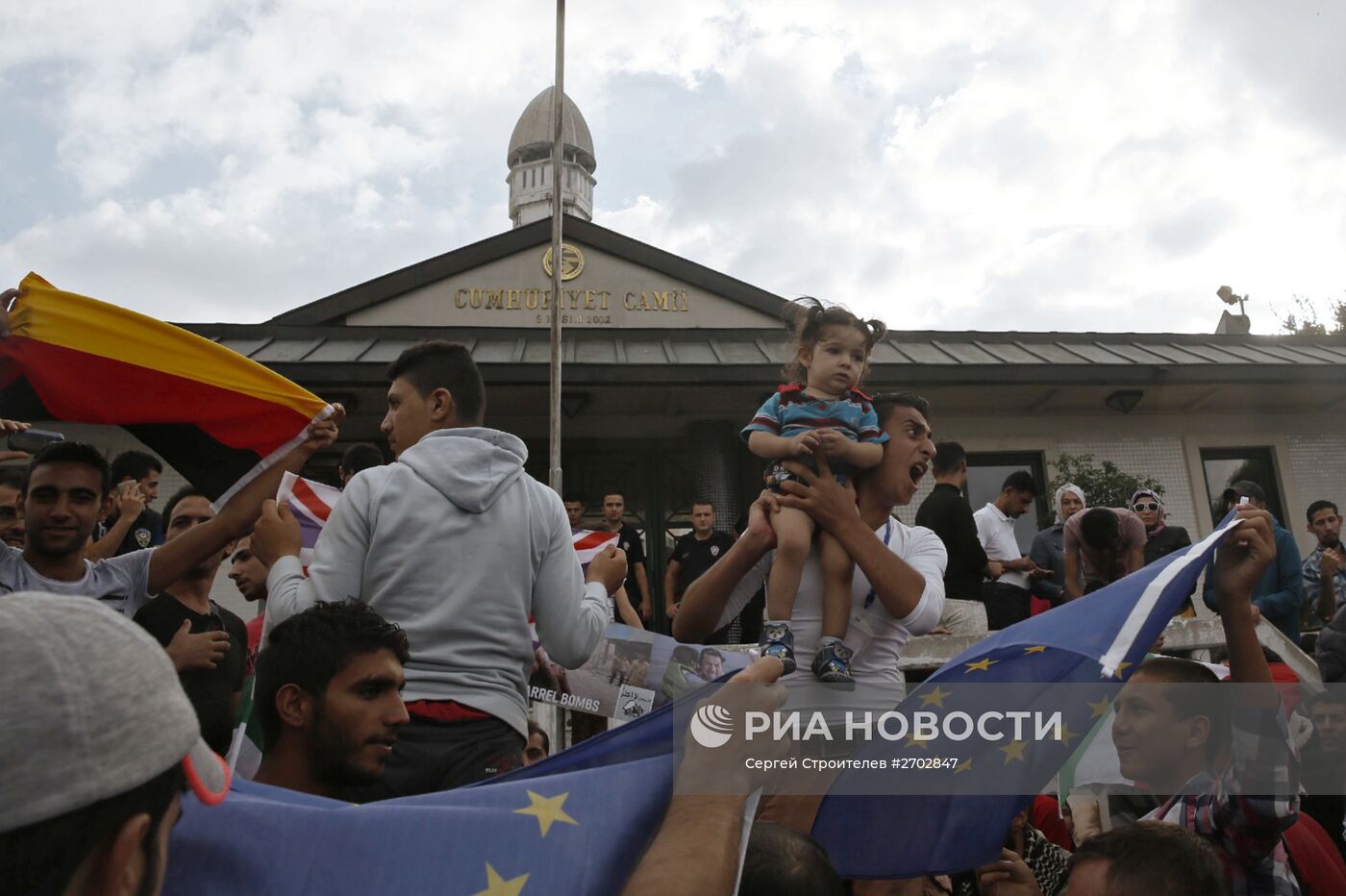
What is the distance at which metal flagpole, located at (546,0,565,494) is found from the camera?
8289 mm

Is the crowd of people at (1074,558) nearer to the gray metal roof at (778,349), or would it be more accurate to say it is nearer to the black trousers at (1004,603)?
the black trousers at (1004,603)

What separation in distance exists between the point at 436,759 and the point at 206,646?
4.75 feet

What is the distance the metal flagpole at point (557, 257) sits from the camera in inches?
326

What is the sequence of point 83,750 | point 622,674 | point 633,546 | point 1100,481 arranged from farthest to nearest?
point 1100,481
point 633,546
point 622,674
point 83,750

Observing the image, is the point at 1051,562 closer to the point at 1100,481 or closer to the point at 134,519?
the point at 1100,481

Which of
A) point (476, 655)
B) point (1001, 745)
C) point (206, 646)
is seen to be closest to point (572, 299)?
point (206, 646)

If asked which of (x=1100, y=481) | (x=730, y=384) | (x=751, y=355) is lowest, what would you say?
(x=1100, y=481)

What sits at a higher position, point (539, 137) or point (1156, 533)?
point (539, 137)

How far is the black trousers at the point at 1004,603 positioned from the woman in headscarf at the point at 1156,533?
1024 millimetres

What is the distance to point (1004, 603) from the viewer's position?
6.99 meters

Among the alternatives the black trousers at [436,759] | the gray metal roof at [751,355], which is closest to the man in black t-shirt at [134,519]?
the black trousers at [436,759]

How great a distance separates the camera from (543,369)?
1067cm

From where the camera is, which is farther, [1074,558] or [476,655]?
[1074,558]

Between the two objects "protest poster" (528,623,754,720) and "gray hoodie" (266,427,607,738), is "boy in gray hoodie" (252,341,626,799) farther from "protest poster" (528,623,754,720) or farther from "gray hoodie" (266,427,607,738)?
"protest poster" (528,623,754,720)
